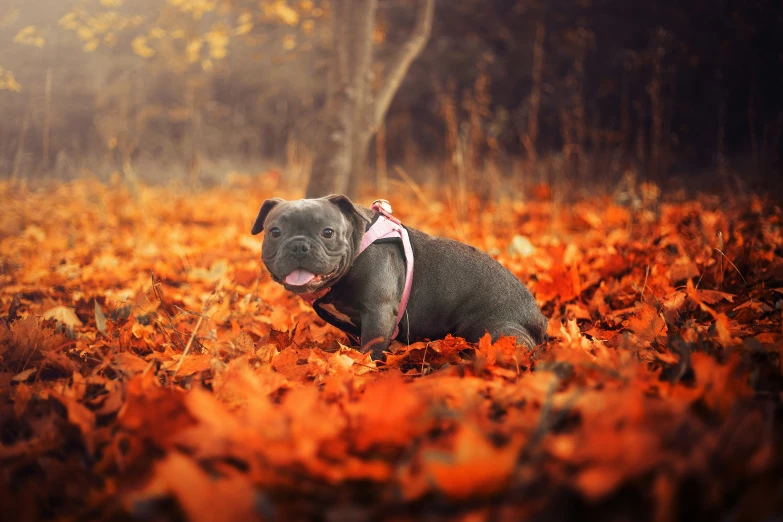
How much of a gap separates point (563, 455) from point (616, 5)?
1061 cm

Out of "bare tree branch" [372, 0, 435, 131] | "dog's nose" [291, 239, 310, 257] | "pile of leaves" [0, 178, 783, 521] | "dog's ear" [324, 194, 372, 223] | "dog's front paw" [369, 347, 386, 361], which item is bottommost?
"dog's front paw" [369, 347, 386, 361]

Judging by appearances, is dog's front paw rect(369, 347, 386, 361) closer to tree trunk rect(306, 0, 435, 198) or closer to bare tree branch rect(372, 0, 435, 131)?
tree trunk rect(306, 0, 435, 198)

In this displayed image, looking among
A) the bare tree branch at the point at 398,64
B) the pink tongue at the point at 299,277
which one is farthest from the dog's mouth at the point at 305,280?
the bare tree branch at the point at 398,64

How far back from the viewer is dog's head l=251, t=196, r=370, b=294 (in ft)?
8.14

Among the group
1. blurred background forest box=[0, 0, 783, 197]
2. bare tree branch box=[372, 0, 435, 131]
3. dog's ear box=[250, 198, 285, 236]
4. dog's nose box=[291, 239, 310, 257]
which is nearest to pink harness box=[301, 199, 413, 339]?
dog's nose box=[291, 239, 310, 257]

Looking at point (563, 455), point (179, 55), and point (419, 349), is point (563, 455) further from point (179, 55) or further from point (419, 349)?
point (179, 55)

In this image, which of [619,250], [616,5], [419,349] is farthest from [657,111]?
[616,5]

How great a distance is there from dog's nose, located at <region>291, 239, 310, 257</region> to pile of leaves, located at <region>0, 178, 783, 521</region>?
422mm

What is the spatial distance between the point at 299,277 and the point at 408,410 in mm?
1241

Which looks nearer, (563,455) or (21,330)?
(563,455)

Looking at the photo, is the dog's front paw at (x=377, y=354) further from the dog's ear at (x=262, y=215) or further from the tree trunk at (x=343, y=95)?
the tree trunk at (x=343, y=95)

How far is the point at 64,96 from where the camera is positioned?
1434 centimetres

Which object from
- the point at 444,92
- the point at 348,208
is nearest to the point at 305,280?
the point at 348,208

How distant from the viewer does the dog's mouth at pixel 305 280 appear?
98.1 inches
